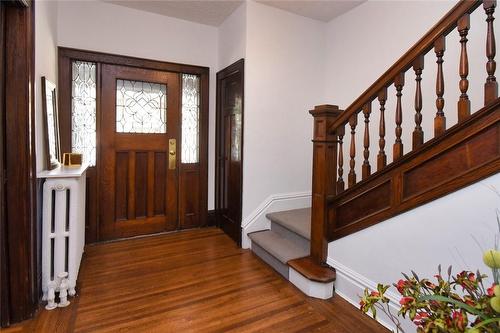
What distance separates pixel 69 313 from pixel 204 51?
2.97 metres

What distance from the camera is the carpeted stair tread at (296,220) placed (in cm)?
272

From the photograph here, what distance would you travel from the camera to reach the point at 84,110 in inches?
123

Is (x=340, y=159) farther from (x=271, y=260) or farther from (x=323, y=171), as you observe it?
(x=271, y=260)

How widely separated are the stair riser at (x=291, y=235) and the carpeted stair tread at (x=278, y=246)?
0.10 ft

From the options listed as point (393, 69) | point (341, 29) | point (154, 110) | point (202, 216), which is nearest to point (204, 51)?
point (154, 110)

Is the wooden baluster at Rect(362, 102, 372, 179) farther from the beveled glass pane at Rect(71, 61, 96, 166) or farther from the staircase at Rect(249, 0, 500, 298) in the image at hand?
the beveled glass pane at Rect(71, 61, 96, 166)

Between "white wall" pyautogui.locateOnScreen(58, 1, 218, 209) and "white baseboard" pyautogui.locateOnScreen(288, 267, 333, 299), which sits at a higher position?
"white wall" pyautogui.locateOnScreen(58, 1, 218, 209)

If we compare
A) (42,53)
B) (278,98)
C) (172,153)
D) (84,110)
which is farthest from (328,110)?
(84,110)

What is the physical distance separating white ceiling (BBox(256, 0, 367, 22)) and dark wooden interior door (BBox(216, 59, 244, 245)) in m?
0.75

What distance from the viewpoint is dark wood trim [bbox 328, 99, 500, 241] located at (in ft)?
4.56

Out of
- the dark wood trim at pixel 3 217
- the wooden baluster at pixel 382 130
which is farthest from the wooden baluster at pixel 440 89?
the dark wood trim at pixel 3 217

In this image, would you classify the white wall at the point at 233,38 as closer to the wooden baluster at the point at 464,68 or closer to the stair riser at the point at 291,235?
the stair riser at the point at 291,235

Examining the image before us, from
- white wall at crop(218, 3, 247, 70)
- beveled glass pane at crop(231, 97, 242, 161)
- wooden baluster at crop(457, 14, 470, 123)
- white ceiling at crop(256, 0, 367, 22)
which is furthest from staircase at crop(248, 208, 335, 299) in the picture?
white ceiling at crop(256, 0, 367, 22)

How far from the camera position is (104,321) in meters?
1.89
